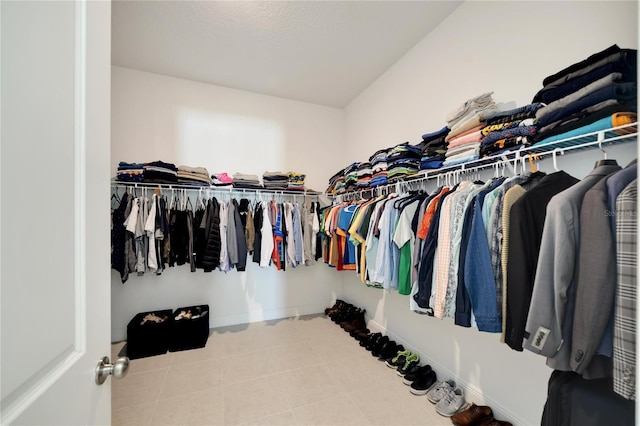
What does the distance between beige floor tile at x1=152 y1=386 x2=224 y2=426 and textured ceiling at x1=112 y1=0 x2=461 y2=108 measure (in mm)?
3036

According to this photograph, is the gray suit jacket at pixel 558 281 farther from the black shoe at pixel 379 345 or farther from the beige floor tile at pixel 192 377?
the beige floor tile at pixel 192 377

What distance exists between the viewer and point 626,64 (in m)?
1.01

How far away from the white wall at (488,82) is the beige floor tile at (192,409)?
175 cm

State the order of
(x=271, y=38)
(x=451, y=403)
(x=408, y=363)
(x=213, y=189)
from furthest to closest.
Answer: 1. (x=213, y=189)
2. (x=271, y=38)
3. (x=408, y=363)
4. (x=451, y=403)

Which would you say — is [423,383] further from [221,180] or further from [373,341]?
[221,180]

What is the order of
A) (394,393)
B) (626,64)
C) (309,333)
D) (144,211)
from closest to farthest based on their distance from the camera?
(626,64) → (394,393) → (144,211) → (309,333)

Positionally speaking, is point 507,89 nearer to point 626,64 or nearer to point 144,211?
point 626,64

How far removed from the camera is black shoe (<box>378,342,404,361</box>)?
235 centimetres

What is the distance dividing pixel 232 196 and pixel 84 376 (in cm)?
270

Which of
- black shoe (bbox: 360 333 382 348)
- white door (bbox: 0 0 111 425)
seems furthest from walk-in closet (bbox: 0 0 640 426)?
black shoe (bbox: 360 333 382 348)

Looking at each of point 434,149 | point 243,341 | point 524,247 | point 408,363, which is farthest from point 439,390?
point 243,341

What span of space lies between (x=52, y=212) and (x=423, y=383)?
2.40 metres

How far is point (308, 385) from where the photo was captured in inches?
78.0

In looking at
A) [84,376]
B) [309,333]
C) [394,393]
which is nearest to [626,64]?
[84,376]
